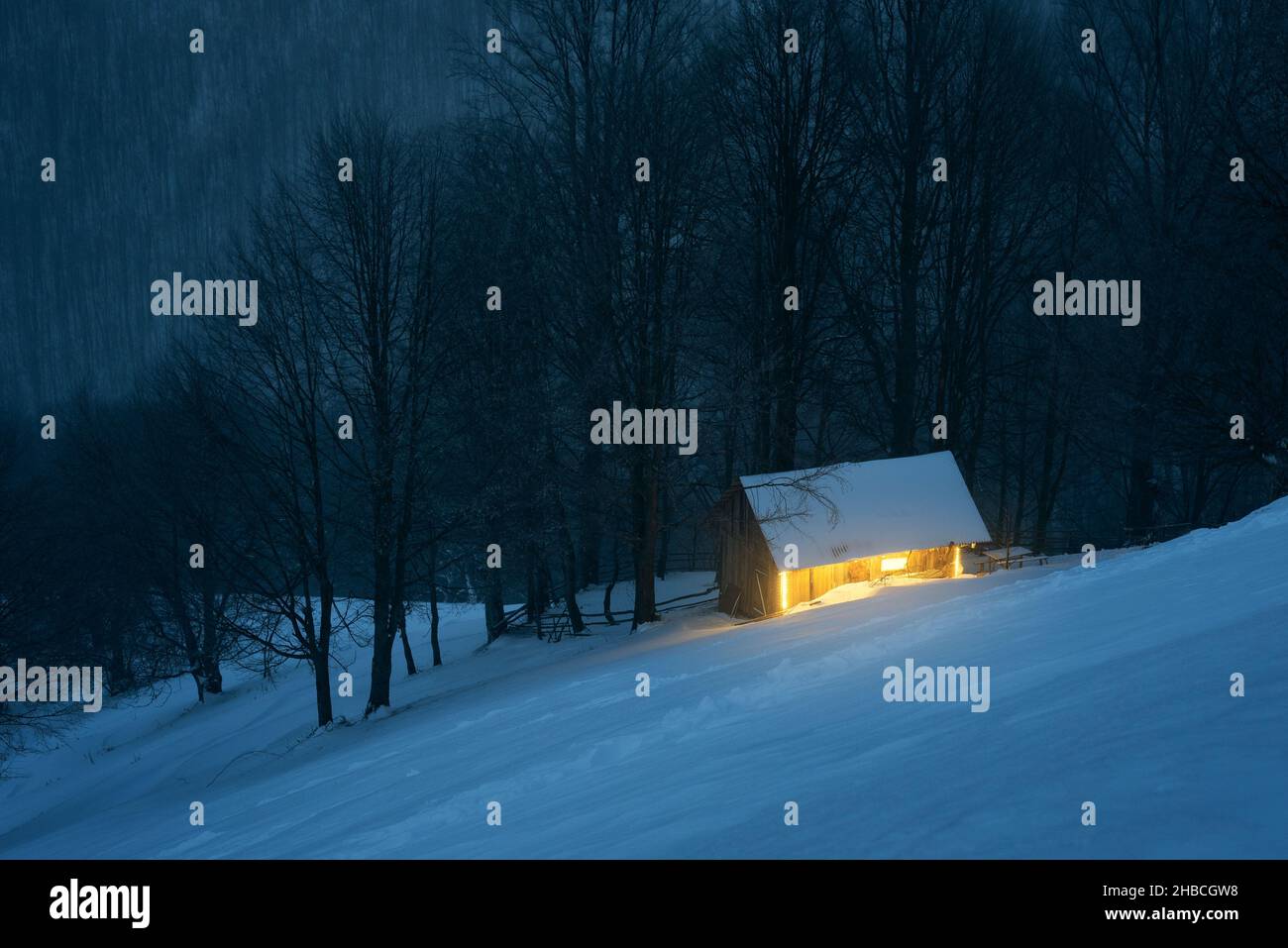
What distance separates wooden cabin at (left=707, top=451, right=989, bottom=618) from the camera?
69.7 feet

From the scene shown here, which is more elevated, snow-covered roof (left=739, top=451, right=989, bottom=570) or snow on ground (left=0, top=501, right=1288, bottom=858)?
snow-covered roof (left=739, top=451, right=989, bottom=570)

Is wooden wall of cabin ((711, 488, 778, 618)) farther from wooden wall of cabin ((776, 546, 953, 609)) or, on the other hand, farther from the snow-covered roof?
the snow-covered roof

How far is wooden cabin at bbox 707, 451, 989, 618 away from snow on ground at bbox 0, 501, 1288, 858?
16.0 feet

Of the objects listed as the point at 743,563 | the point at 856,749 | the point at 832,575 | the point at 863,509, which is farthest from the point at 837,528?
the point at 856,749

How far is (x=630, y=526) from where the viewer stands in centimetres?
2139

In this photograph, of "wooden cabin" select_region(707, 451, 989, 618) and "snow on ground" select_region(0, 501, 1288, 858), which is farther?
"wooden cabin" select_region(707, 451, 989, 618)

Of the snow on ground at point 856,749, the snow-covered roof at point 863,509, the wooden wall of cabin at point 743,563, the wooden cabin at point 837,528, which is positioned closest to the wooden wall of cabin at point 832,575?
the wooden cabin at point 837,528

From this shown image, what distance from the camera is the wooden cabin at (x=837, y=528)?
2125cm

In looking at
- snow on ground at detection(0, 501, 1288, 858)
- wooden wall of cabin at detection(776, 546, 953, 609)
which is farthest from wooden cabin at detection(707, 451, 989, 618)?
snow on ground at detection(0, 501, 1288, 858)

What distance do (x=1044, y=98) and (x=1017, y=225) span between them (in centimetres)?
527

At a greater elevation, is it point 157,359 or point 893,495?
point 157,359

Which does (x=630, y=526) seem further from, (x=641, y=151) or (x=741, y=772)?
(x=741, y=772)
